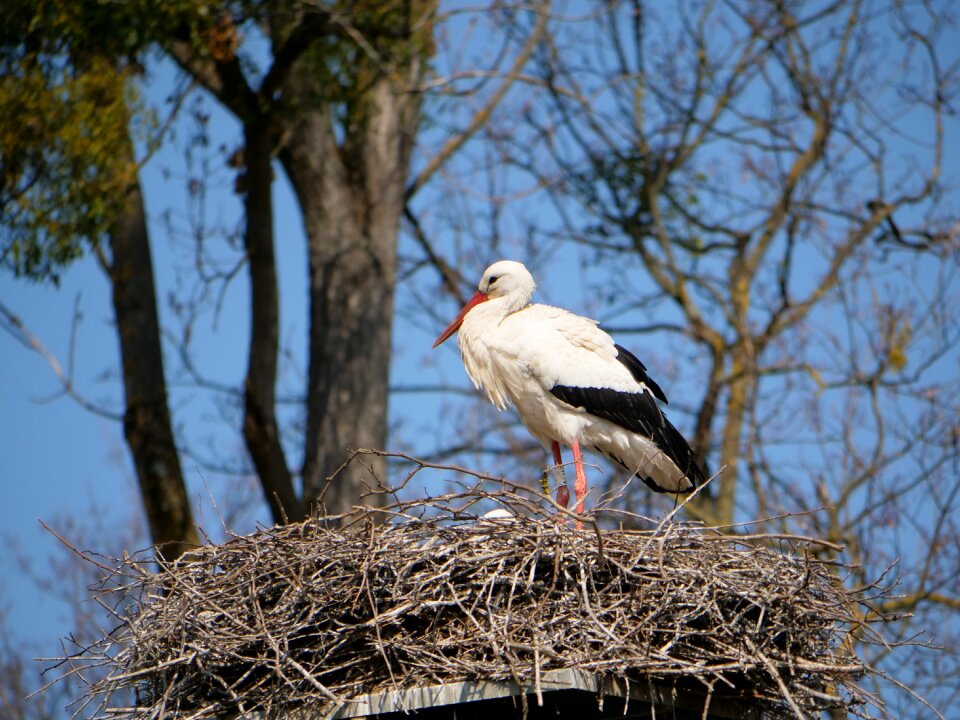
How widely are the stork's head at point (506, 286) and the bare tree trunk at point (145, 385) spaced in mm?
2548

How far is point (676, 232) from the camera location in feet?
40.1

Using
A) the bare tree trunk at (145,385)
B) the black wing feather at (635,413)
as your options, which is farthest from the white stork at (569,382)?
the bare tree trunk at (145,385)

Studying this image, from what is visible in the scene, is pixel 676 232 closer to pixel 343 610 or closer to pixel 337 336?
pixel 337 336

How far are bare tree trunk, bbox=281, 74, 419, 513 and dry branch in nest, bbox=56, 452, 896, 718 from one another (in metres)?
4.23

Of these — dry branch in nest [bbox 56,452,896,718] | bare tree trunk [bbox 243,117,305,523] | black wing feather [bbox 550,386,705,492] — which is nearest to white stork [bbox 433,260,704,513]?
black wing feather [bbox 550,386,705,492]

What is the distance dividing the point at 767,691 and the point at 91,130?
5578 millimetres

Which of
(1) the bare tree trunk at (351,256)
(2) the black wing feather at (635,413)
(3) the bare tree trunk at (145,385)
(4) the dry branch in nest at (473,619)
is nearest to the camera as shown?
(4) the dry branch in nest at (473,619)

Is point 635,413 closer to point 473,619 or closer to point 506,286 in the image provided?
point 506,286

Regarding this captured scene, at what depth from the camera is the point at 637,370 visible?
258 inches

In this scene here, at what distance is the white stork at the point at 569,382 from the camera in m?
6.33

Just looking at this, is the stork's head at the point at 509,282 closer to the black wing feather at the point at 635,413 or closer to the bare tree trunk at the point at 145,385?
the black wing feather at the point at 635,413

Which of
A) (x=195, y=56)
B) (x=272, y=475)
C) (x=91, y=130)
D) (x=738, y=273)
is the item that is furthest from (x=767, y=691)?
(x=738, y=273)

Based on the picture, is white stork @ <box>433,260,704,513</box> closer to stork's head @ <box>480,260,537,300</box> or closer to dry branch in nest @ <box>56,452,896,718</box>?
stork's head @ <box>480,260,537,300</box>

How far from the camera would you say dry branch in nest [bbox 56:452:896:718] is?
4.44 m
